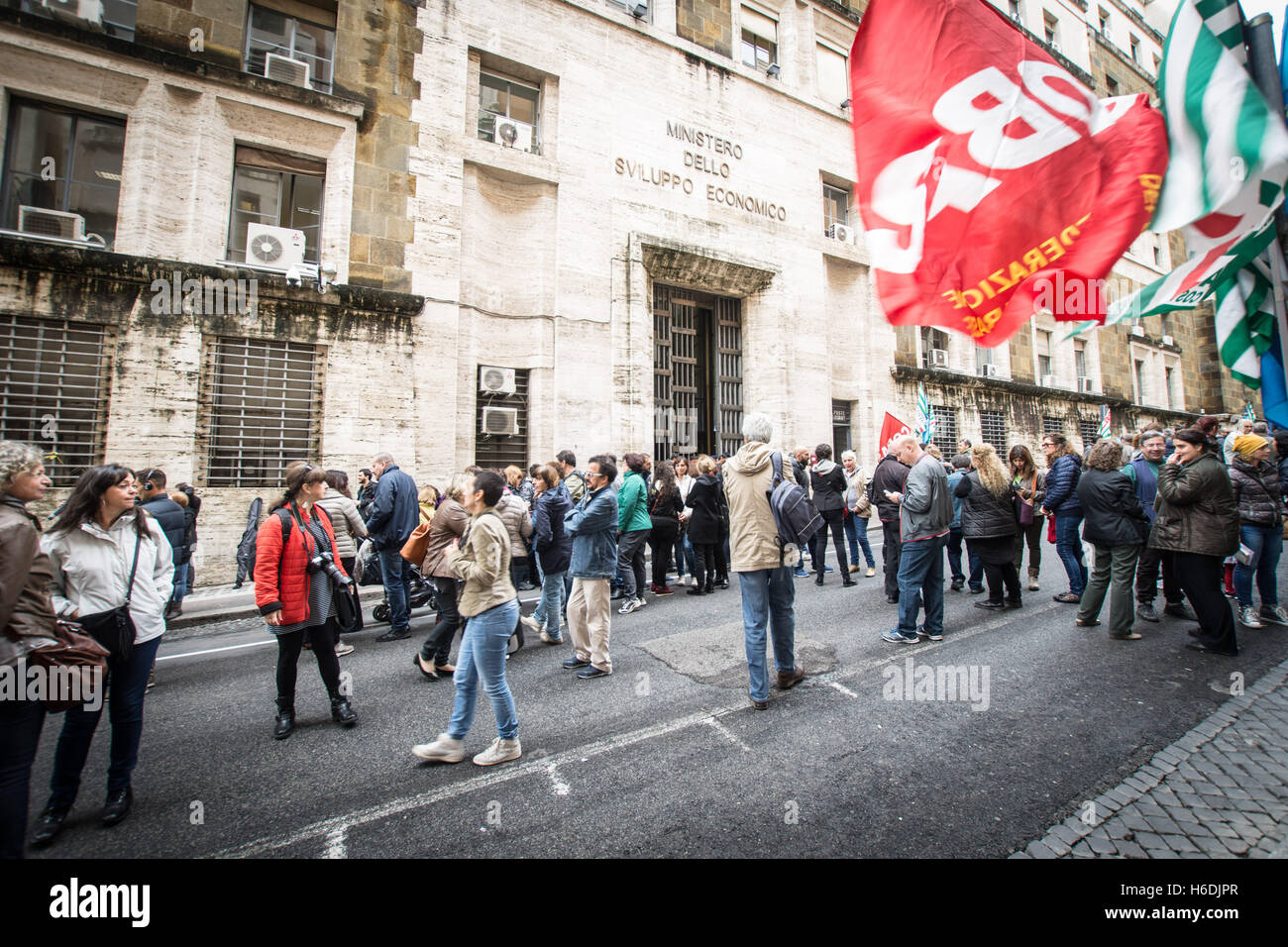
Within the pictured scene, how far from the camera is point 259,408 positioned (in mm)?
9789

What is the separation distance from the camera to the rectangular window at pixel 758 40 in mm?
16266

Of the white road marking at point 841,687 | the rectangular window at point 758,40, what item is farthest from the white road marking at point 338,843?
the rectangular window at point 758,40

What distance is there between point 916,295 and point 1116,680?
3926 millimetres

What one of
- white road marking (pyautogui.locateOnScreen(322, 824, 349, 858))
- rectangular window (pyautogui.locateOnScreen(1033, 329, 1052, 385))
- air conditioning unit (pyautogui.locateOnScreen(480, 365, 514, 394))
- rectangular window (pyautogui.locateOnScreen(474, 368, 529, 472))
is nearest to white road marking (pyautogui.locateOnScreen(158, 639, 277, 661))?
white road marking (pyautogui.locateOnScreen(322, 824, 349, 858))

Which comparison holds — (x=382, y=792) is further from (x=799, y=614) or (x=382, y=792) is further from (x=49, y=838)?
(x=799, y=614)

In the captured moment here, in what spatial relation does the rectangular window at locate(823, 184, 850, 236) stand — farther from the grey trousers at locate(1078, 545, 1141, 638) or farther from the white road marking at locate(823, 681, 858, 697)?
the white road marking at locate(823, 681, 858, 697)

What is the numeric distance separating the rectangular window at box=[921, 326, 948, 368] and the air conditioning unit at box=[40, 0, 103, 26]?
73.6 ft

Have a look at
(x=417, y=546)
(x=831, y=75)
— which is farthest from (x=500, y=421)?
(x=831, y=75)

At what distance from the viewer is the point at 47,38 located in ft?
28.7

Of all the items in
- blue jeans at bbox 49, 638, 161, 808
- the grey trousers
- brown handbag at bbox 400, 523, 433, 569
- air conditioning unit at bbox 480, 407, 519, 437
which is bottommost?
blue jeans at bbox 49, 638, 161, 808

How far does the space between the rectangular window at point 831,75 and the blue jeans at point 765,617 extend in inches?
744

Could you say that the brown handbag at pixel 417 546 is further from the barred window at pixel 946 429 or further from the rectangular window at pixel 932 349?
the rectangular window at pixel 932 349

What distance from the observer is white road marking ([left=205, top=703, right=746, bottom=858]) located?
2.67 m
